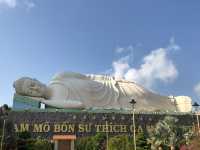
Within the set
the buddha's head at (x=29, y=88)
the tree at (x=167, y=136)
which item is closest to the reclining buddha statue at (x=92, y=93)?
the buddha's head at (x=29, y=88)

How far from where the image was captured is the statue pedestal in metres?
18.0

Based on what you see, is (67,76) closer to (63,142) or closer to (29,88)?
(29,88)

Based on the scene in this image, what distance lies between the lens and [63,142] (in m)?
18.4

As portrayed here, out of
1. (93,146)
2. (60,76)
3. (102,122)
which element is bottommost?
(93,146)

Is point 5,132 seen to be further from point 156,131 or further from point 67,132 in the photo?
point 156,131

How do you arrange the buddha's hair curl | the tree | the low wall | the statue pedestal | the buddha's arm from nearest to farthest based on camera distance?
the tree
the statue pedestal
the low wall
the buddha's arm
the buddha's hair curl

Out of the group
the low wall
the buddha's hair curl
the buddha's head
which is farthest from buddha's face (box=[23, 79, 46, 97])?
the low wall

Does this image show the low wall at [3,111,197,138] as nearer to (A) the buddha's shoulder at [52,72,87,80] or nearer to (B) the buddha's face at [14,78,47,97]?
(B) the buddha's face at [14,78,47,97]

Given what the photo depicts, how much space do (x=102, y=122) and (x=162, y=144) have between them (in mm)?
5241

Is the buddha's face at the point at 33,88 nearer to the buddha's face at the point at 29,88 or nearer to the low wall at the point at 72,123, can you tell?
the buddha's face at the point at 29,88

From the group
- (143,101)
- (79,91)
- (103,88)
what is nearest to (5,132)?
(79,91)

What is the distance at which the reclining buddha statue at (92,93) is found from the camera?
22688mm

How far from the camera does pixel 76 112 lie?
20656 mm

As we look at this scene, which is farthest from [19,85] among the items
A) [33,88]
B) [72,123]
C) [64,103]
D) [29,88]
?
[72,123]
